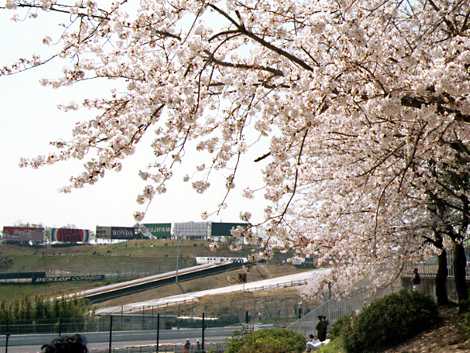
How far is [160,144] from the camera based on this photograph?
5.68 meters

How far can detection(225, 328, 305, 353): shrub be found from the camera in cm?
1496

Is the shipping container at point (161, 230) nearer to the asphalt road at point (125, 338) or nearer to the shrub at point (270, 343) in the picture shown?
the asphalt road at point (125, 338)

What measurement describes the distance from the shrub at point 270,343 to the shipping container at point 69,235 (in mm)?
107229

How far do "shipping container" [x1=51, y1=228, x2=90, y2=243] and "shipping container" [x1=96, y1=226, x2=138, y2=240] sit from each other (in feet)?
27.2

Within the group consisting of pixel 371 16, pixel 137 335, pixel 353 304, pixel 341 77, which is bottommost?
pixel 137 335

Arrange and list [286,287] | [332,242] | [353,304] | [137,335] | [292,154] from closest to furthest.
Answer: [292,154] < [332,242] < [353,304] < [137,335] < [286,287]

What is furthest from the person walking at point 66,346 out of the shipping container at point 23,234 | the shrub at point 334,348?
the shipping container at point 23,234

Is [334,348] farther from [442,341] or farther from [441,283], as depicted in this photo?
[442,341]

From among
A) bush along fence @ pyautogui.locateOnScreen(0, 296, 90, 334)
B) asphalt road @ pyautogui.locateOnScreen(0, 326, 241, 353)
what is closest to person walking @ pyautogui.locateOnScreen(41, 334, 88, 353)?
asphalt road @ pyautogui.locateOnScreen(0, 326, 241, 353)

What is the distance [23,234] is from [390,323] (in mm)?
108563

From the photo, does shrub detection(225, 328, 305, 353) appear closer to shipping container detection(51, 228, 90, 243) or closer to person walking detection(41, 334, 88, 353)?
person walking detection(41, 334, 88, 353)

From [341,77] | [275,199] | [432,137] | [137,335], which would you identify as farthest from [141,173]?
[137,335]

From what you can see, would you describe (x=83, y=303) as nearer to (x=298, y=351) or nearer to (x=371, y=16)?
(x=298, y=351)

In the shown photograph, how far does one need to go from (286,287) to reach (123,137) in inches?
2534
